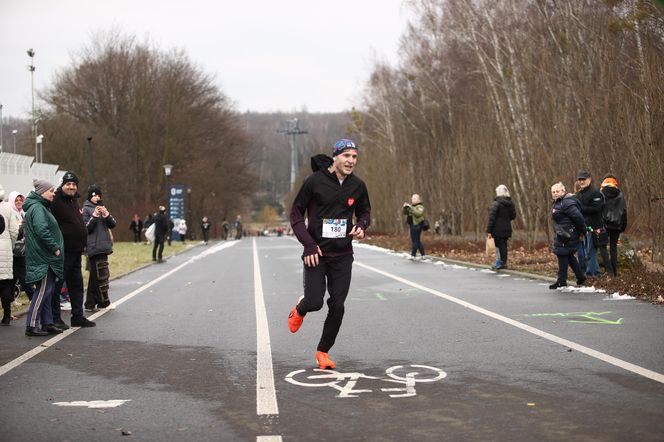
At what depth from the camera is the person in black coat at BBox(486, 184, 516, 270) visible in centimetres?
2142

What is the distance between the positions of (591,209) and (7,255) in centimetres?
1004

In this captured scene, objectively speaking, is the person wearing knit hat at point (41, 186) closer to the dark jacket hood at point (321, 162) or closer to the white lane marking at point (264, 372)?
the white lane marking at point (264, 372)

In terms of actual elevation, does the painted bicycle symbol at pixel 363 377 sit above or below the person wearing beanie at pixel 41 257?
below

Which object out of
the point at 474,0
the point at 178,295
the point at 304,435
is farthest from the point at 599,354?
the point at 474,0

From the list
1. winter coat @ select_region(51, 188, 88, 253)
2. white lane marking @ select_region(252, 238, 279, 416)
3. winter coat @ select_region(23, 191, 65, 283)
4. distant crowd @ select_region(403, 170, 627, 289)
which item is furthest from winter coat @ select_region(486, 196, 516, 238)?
winter coat @ select_region(23, 191, 65, 283)

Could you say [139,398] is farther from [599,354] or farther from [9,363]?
[599,354]

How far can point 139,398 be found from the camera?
23.3 ft

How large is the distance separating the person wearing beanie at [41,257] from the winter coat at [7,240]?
1.08 meters

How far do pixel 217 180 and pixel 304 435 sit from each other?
66238 millimetres

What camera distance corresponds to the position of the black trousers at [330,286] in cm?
825

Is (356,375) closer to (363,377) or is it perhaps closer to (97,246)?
(363,377)

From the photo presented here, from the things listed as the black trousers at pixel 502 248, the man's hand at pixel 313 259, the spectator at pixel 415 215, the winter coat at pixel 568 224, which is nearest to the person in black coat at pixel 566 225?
the winter coat at pixel 568 224

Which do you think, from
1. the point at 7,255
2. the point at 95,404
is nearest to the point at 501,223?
the point at 7,255

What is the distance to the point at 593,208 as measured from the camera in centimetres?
1698
